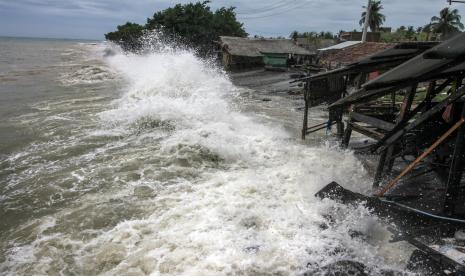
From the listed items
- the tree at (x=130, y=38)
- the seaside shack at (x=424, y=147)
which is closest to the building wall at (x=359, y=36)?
the tree at (x=130, y=38)

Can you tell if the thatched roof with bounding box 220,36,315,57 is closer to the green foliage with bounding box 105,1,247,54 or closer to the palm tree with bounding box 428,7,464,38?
the green foliage with bounding box 105,1,247,54

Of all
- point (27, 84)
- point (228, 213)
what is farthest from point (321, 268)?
point (27, 84)

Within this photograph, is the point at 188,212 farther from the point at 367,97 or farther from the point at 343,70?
the point at 343,70

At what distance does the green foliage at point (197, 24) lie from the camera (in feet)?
135

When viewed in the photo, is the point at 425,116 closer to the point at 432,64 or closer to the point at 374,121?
the point at 432,64

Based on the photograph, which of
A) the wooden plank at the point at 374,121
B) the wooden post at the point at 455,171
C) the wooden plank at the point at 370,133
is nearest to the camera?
the wooden post at the point at 455,171

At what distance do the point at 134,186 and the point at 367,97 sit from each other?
17.8ft

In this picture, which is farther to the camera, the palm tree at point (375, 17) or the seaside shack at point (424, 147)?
the palm tree at point (375, 17)

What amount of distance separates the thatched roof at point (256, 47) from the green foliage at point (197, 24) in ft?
17.3

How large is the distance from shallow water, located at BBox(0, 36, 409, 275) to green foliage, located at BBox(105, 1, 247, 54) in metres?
29.3

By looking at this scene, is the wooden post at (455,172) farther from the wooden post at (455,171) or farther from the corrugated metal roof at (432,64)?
the corrugated metal roof at (432,64)

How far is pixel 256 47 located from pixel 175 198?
32.5 m

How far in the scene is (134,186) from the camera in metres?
7.66

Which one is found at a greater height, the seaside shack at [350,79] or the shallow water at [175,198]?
the seaside shack at [350,79]
